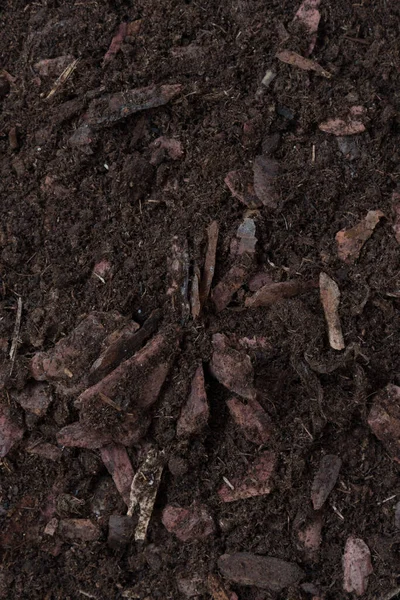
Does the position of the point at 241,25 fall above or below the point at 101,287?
above

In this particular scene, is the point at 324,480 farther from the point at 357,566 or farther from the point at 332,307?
the point at 332,307

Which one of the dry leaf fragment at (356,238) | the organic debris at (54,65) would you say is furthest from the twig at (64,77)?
the dry leaf fragment at (356,238)

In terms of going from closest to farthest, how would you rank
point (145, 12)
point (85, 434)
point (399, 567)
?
1. point (399, 567)
2. point (85, 434)
3. point (145, 12)

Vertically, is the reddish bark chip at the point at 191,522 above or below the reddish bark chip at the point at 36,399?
below

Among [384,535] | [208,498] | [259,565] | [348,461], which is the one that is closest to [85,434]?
[208,498]

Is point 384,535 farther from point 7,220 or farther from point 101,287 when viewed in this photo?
point 7,220

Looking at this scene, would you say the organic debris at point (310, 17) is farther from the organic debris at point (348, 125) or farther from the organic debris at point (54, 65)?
the organic debris at point (54, 65)
